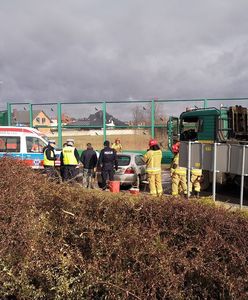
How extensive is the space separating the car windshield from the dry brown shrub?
852 cm

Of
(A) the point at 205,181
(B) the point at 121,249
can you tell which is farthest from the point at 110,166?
(B) the point at 121,249

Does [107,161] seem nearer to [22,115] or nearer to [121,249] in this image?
[121,249]

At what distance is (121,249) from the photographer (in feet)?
12.5

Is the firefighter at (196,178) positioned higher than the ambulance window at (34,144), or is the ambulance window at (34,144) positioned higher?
the ambulance window at (34,144)

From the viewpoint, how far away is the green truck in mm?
11625

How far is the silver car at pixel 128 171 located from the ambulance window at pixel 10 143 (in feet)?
15.5

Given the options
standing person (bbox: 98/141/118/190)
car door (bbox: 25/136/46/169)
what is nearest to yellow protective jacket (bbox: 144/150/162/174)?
standing person (bbox: 98/141/118/190)

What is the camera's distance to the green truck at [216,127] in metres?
11.6

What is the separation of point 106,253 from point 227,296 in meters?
1.26

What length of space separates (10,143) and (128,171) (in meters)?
5.87

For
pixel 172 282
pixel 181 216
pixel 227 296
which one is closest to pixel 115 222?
pixel 181 216

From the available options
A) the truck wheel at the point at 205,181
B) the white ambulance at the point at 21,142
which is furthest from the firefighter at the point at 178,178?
the white ambulance at the point at 21,142

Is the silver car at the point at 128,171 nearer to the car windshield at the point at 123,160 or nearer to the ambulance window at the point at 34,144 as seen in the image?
the car windshield at the point at 123,160

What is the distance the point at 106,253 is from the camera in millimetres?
3889
